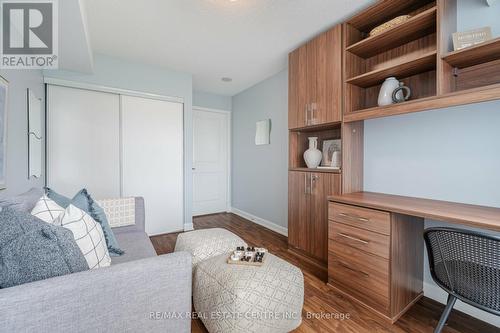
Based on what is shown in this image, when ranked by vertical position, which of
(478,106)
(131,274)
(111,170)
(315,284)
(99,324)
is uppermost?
(478,106)

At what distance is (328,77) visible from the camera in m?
2.17

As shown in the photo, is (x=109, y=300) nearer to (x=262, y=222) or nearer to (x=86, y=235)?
(x=86, y=235)

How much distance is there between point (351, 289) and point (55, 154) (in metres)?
3.48

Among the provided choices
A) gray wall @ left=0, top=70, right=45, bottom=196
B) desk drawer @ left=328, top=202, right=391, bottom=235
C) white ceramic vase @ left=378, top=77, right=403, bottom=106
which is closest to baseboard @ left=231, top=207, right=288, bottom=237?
desk drawer @ left=328, top=202, right=391, bottom=235

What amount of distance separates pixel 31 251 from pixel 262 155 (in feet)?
10.6

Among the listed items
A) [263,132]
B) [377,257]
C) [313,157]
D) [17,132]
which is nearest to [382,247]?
[377,257]

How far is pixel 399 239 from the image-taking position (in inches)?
63.0

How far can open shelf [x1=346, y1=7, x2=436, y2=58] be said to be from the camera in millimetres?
1588

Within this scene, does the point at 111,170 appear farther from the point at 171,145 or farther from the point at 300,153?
the point at 300,153

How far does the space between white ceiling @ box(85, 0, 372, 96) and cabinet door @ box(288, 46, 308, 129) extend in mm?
141

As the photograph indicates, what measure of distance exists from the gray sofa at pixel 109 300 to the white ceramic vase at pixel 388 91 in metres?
1.93

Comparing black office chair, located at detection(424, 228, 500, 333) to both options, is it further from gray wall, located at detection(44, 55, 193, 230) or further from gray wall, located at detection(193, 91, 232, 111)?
gray wall, located at detection(193, 91, 232, 111)

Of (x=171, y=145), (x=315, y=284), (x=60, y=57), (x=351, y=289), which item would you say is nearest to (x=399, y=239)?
(x=351, y=289)

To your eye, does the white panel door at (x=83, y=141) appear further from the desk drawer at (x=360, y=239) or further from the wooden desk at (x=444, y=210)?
the wooden desk at (x=444, y=210)
